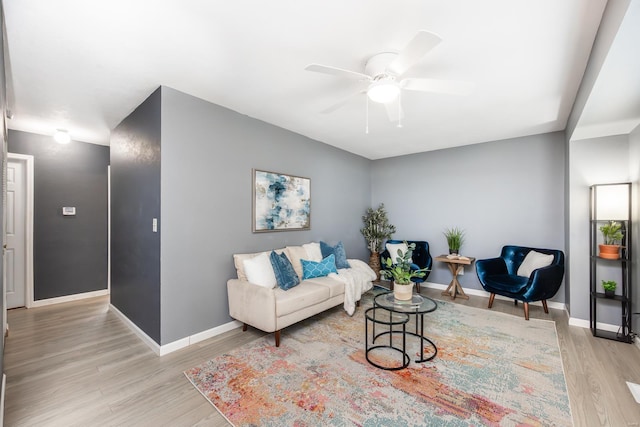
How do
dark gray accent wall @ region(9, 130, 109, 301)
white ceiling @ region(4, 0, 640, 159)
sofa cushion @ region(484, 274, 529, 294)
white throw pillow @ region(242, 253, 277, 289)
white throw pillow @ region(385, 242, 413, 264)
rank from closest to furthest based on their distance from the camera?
white ceiling @ region(4, 0, 640, 159) → white throw pillow @ region(242, 253, 277, 289) → sofa cushion @ region(484, 274, 529, 294) → dark gray accent wall @ region(9, 130, 109, 301) → white throw pillow @ region(385, 242, 413, 264)

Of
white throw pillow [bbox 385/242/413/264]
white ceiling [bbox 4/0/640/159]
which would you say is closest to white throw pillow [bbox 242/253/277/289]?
white ceiling [bbox 4/0/640/159]

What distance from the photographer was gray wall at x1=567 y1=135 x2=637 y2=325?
126 inches

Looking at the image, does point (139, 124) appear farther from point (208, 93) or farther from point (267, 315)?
point (267, 315)

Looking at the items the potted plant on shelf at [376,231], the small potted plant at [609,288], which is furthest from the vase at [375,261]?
the small potted plant at [609,288]

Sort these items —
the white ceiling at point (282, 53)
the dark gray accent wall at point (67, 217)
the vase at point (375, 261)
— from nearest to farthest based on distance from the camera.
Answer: the white ceiling at point (282, 53) < the dark gray accent wall at point (67, 217) < the vase at point (375, 261)

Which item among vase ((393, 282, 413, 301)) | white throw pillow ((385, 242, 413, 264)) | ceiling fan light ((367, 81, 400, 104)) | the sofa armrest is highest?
ceiling fan light ((367, 81, 400, 104))

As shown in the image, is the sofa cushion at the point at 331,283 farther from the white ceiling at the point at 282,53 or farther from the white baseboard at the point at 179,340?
the white ceiling at the point at 282,53

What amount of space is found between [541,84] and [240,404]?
3.75 meters

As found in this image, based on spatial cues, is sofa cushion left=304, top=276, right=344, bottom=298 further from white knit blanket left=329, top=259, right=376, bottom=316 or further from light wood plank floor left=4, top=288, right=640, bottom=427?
light wood plank floor left=4, top=288, right=640, bottom=427

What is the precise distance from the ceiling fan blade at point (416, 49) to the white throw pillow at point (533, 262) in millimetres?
3437

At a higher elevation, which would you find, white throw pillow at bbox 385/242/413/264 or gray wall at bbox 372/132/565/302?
gray wall at bbox 372/132/565/302

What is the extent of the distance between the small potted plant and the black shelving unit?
4 cm

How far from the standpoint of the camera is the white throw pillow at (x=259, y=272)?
3.09 m

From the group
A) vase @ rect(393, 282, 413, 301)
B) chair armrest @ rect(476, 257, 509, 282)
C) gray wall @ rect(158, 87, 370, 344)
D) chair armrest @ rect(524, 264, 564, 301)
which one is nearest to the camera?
vase @ rect(393, 282, 413, 301)
